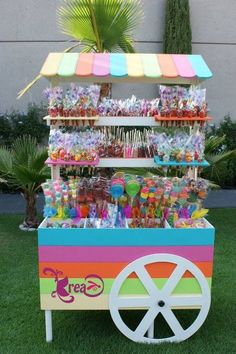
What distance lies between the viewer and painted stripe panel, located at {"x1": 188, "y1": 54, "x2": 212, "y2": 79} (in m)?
2.79

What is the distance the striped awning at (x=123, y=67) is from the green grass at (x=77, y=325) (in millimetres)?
1796

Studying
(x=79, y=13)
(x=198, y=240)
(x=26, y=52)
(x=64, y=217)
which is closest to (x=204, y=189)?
(x=198, y=240)

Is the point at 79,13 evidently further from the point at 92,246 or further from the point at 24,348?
the point at 24,348

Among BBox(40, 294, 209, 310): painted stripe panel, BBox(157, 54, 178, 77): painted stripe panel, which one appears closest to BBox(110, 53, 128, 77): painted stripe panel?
BBox(157, 54, 178, 77): painted stripe panel

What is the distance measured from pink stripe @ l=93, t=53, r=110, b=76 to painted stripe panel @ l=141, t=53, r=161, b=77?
255mm

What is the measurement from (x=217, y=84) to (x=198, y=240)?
6262mm

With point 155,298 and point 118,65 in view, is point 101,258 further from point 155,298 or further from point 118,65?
point 118,65

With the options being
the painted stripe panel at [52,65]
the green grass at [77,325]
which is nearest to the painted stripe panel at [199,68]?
the painted stripe panel at [52,65]

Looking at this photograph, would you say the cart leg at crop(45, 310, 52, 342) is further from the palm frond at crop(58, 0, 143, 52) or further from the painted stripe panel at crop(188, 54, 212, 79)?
the palm frond at crop(58, 0, 143, 52)

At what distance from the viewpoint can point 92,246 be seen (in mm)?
2729

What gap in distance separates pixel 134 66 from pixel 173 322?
1.76m

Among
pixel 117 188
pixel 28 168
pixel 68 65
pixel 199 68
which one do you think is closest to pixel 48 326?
pixel 117 188

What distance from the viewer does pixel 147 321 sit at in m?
2.80

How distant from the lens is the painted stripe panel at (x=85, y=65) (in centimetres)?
281
